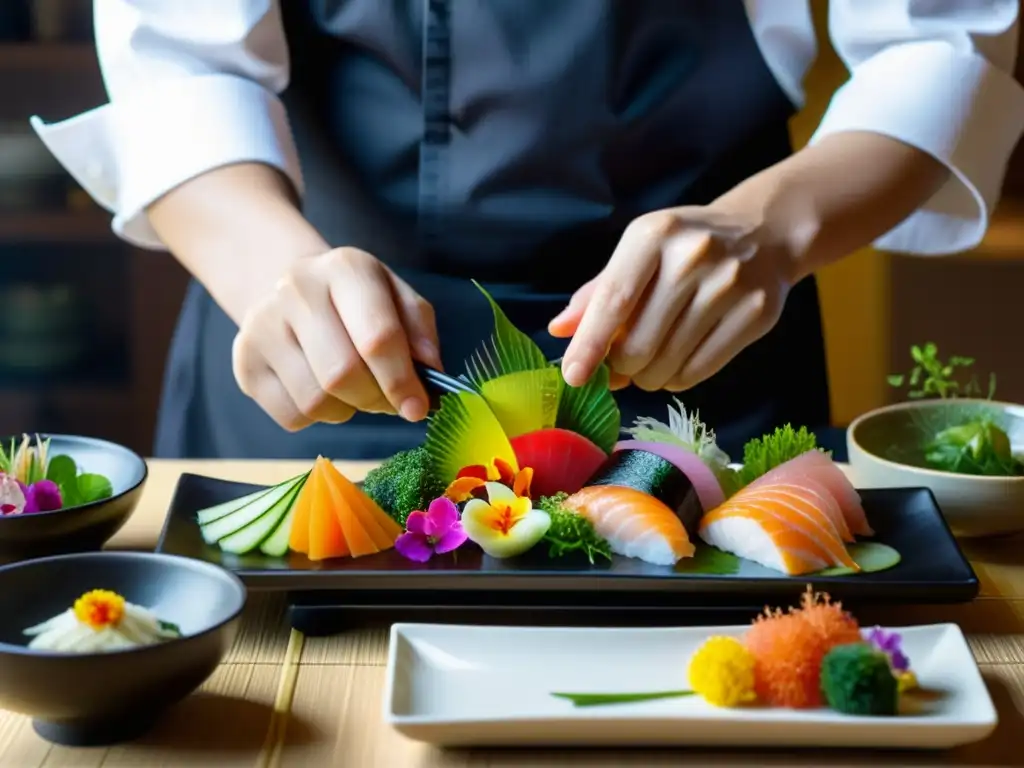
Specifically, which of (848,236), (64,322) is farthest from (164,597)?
(64,322)

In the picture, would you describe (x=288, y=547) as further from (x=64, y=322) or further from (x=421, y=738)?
(x=64, y=322)

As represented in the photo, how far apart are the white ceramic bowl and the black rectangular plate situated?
136mm

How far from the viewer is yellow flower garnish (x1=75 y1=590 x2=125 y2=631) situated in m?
0.88

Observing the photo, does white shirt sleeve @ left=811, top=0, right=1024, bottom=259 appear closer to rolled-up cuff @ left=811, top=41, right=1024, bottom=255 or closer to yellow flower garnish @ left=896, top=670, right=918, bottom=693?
rolled-up cuff @ left=811, top=41, right=1024, bottom=255

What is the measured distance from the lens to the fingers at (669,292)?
49.0 inches

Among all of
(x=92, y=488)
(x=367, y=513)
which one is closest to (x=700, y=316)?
(x=367, y=513)

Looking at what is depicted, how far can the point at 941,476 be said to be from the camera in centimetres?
127

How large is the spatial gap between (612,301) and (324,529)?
1.08 ft

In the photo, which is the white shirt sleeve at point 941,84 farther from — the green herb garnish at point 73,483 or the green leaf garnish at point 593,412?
the green herb garnish at point 73,483

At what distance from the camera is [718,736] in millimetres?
882

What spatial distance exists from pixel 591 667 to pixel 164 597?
1.03 feet

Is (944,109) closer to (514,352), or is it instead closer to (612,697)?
(514,352)

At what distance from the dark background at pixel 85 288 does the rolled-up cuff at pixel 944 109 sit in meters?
1.38

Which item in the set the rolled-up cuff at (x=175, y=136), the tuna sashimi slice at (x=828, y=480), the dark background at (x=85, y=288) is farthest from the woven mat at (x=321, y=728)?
the dark background at (x=85, y=288)
